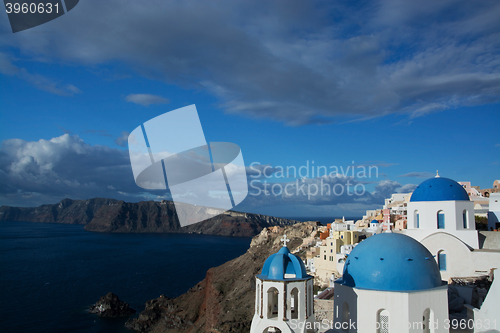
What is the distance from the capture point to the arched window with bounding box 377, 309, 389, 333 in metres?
10.2

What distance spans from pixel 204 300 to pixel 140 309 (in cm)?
950

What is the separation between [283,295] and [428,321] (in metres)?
4.76

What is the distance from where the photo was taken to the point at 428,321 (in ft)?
33.9

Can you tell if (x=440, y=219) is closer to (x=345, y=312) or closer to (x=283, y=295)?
(x=345, y=312)

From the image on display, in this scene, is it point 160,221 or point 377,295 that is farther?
point 160,221

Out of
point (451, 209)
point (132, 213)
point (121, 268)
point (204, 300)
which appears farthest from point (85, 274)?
point (132, 213)

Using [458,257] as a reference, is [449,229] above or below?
above

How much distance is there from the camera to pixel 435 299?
10.2 meters

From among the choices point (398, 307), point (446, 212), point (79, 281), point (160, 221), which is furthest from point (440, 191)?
point (160, 221)

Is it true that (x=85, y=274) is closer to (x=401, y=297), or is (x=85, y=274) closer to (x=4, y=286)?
(x=4, y=286)

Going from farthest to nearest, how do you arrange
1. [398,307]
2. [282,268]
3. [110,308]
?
[110,308], [282,268], [398,307]

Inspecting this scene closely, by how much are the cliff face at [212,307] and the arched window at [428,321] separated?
20405 millimetres

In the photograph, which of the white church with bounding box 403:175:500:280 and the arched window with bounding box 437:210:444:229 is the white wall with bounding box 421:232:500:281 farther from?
the arched window with bounding box 437:210:444:229

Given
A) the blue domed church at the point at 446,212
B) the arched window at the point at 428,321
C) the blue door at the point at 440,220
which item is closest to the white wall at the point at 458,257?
the blue domed church at the point at 446,212
